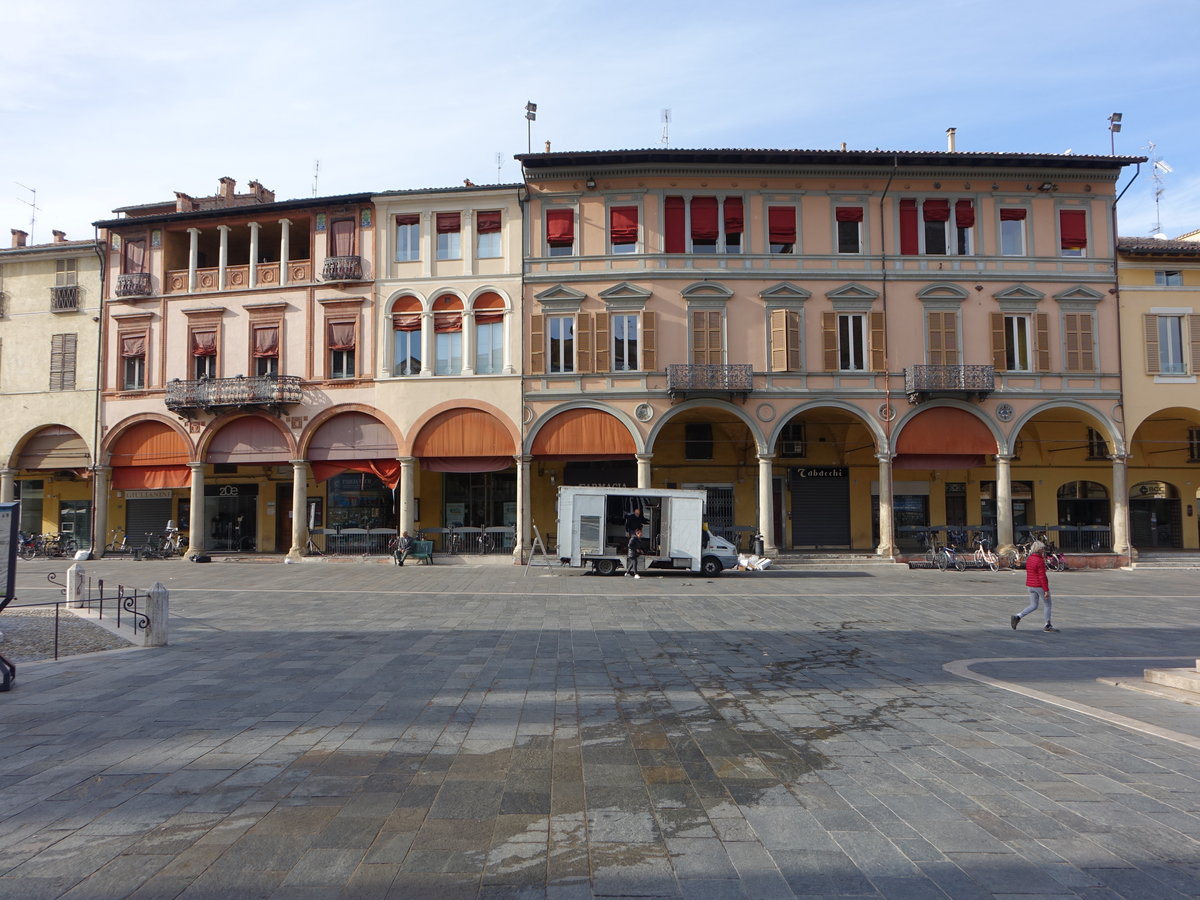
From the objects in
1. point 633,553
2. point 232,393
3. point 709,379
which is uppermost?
point 709,379

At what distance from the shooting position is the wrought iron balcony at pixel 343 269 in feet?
98.5

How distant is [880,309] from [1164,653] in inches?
755

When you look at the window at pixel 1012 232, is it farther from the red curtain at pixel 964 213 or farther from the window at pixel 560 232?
the window at pixel 560 232

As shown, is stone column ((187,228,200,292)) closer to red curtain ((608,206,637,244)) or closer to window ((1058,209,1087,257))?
red curtain ((608,206,637,244))

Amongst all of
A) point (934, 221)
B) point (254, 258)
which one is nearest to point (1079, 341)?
point (934, 221)

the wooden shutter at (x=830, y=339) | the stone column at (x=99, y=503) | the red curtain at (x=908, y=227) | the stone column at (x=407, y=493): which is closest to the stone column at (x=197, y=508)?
the stone column at (x=99, y=503)

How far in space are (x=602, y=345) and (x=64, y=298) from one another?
78.8 ft

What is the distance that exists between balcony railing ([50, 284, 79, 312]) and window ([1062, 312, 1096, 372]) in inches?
1602

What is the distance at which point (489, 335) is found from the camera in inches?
1169

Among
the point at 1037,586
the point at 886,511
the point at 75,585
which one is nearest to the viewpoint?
the point at 1037,586

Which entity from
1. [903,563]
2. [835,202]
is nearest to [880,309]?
[835,202]

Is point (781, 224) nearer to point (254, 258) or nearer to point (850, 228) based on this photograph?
point (850, 228)

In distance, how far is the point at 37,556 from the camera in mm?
32500

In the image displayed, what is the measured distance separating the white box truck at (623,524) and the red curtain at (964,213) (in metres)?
15.5
